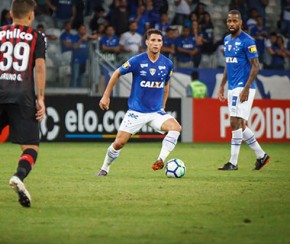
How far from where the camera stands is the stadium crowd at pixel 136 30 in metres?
22.1

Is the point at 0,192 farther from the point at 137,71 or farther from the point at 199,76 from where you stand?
the point at 199,76

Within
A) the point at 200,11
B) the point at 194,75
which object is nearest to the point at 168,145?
the point at 194,75

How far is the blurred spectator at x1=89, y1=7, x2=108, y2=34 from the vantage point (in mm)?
24219

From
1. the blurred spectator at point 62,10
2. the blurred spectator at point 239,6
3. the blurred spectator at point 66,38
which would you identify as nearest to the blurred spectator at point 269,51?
the blurred spectator at point 239,6

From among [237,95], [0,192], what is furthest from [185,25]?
[0,192]

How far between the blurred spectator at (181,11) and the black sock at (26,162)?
18.3 m

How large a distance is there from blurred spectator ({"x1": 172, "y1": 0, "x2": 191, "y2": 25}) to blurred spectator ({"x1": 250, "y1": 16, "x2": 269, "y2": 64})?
2.10 m

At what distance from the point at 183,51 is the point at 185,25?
118cm

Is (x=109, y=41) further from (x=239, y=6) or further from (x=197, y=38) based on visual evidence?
(x=239, y=6)

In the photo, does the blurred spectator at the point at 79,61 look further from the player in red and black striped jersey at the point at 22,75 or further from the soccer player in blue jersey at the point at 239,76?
the player in red and black striped jersey at the point at 22,75

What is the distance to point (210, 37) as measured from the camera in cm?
2556

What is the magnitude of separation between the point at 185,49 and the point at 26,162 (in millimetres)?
16720

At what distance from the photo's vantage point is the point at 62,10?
24156 mm

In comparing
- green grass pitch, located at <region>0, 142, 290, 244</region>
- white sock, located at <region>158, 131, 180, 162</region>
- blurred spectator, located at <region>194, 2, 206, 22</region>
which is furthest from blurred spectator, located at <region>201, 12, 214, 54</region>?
white sock, located at <region>158, 131, 180, 162</region>
